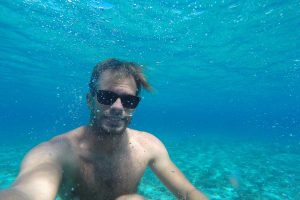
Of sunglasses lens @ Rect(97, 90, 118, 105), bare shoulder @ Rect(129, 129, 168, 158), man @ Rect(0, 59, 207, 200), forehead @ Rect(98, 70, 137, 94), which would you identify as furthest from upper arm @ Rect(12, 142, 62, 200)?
bare shoulder @ Rect(129, 129, 168, 158)

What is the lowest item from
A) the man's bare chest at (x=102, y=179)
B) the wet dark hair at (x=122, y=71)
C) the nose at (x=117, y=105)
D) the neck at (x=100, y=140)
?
the man's bare chest at (x=102, y=179)

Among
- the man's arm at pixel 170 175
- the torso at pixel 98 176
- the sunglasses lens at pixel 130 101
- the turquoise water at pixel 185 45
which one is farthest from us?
the turquoise water at pixel 185 45

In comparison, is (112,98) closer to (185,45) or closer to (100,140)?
(100,140)

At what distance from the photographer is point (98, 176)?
3750 mm

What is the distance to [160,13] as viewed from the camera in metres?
16.7

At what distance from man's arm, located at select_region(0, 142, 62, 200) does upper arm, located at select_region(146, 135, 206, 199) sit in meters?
1.66

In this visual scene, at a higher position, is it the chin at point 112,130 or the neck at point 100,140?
the chin at point 112,130

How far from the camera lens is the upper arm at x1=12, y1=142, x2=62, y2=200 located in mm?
2727

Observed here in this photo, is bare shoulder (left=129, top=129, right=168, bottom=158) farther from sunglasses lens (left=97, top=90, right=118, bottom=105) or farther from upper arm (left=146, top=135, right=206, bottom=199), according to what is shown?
sunglasses lens (left=97, top=90, right=118, bottom=105)

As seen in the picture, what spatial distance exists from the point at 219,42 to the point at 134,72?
64.5 ft

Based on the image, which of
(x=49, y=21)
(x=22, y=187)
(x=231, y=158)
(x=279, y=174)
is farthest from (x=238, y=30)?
(x=22, y=187)

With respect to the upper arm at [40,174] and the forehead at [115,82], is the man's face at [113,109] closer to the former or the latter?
the forehead at [115,82]

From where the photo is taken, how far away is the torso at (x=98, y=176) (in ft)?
12.0

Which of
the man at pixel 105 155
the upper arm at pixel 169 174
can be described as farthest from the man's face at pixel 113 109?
the upper arm at pixel 169 174
